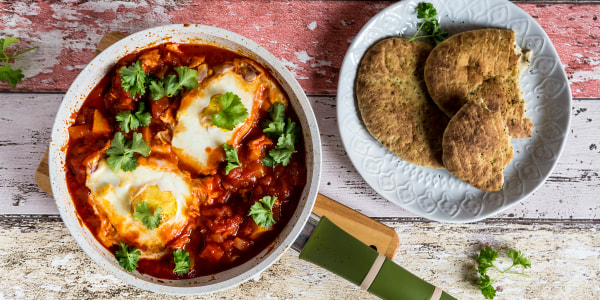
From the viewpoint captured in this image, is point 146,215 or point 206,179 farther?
point 206,179

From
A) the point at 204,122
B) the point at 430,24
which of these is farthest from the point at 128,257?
the point at 430,24

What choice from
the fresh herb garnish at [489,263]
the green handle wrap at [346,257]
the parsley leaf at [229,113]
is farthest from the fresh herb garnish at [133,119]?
the fresh herb garnish at [489,263]

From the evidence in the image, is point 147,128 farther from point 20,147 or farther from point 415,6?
point 415,6

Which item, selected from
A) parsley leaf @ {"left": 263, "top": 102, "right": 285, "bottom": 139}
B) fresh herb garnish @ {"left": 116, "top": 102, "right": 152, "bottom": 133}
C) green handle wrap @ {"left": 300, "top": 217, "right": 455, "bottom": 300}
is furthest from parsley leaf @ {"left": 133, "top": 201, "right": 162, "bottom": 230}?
green handle wrap @ {"left": 300, "top": 217, "right": 455, "bottom": 300}

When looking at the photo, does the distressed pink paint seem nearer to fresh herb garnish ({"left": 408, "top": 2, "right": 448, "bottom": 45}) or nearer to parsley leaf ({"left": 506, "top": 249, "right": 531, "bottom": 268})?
fresh herb garnish ({"left": 408, "top": 2, "right": 448, "bottom": 45})

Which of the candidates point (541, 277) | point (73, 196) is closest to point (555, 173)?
point (541, 277)

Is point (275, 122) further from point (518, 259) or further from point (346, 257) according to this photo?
point (518, 259)
